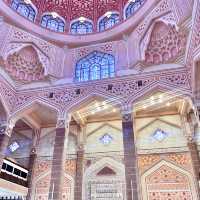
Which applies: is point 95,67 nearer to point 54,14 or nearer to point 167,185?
point 54,14

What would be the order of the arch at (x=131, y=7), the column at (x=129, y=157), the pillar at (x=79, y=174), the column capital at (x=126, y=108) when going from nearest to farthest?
the column at (x=129, y=157) < the column capital at (x=126, y=108) < the pillar at (x=79, y=174) < the arch at (x=131, y=7)

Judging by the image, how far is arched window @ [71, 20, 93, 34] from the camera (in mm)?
13555

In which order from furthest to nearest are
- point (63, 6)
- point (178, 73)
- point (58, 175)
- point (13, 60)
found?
point (63, 6) < point (13, 60) < point (178, 73) < point (58, 175)

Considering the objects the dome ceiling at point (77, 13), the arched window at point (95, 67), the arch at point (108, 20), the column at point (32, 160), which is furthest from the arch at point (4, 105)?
the arch at point (108, 20)

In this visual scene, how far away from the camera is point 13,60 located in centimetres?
1123

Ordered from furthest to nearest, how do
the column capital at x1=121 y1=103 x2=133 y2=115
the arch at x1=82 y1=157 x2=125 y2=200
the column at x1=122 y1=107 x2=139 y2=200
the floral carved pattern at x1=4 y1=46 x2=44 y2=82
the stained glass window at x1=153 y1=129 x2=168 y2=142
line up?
1. the stained glass window at x1=153 y1=129 x2=168 y2=142
2. the arch at x1=82 y1=157 x2=125 y2=200
3. the floral carved pattern at x1=4 y1=46 x2=44 y2=82
4. the column capital at x1=121 y1=103 x2=133 y2=115
5. the column at x1=122 y1=107 x2=139 y2=200

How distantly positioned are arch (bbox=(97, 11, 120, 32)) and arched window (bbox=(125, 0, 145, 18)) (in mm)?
598

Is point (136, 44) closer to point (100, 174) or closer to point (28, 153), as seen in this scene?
point (100, 174)

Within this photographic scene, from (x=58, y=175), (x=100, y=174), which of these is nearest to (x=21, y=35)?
(x=58, y=175)

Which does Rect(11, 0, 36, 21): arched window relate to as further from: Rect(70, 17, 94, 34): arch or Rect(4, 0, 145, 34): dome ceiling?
Rect(70, 17, 94, 34): arch

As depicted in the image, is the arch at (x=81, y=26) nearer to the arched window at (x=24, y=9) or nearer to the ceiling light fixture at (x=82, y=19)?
the ceiling light fixture at (x=82, y=19)

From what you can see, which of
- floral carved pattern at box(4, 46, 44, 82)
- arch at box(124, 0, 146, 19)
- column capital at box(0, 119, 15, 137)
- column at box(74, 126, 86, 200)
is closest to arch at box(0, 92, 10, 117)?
column capital at box(0, 119, 15, 137)

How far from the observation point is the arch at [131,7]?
12470 mm

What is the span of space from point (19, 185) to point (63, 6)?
10.8 metres
